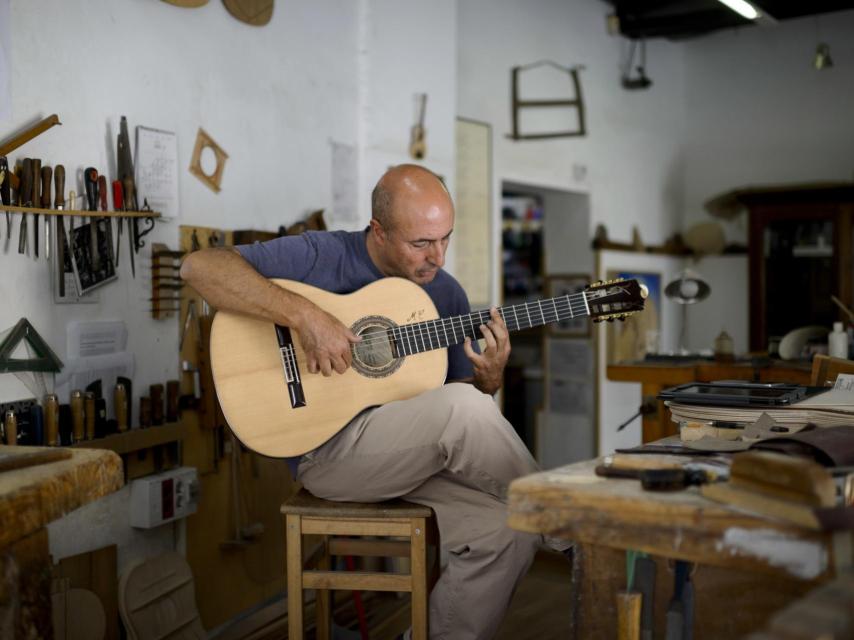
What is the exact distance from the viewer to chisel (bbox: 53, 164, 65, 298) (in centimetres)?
278

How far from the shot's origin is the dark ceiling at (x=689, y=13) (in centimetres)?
607

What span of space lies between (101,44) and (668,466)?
96.3 inches

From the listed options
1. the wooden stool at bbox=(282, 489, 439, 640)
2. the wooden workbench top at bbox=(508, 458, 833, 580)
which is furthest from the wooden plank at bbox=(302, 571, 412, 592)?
the wooden workbench top at bbox=(508, 458, 833, 580)

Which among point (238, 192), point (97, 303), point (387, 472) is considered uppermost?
point (238, 192)

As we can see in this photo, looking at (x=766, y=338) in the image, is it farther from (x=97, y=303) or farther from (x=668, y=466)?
(x=668, y=466)

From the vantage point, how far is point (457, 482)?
92.1 inches

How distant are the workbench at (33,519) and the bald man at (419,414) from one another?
828mm

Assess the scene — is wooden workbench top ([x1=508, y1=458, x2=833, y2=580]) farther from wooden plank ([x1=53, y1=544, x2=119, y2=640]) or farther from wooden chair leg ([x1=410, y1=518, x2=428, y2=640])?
wooden plank ([x1=53, y1=544, x2=119, y2=640])

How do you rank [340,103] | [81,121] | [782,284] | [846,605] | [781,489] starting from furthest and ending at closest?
[782,284] → [340,103] → [81,121] → [781,489] → [846,605]

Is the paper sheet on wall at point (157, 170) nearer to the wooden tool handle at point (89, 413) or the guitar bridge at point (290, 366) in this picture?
the wooden tool handle at point (89, 413)

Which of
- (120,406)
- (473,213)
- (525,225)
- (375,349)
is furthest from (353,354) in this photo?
(525,225)

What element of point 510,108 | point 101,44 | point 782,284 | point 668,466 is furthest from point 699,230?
point 668,466

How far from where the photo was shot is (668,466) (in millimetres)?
1426

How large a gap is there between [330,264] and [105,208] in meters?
0.83
